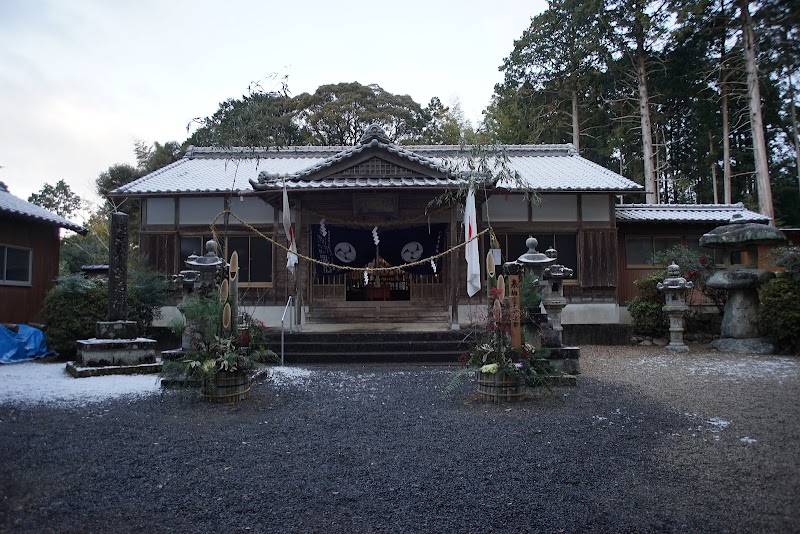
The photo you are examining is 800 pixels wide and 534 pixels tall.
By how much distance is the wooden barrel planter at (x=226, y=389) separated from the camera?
627 centimetres

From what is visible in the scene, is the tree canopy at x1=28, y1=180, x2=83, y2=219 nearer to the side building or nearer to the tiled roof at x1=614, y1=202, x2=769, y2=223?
the side building

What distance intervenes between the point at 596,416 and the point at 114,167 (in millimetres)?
24780

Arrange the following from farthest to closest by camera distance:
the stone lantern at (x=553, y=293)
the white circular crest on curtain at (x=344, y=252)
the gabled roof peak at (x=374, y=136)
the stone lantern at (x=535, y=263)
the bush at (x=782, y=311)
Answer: the white circular crest on curtain at (x=344, y=252)
the gabled roof peak at (x=374, y=136)
the bush at (x=782, y=311)
the stone lantern at (x=553, y=293)
the stone lantern at (x=535, y=263)

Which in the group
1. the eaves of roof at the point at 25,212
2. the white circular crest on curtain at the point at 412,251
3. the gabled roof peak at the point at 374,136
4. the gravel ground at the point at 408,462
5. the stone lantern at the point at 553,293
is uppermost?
the gabled roof peak at the point at 374,136

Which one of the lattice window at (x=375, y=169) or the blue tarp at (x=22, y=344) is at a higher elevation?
the lattice window at (x=375, y=169)

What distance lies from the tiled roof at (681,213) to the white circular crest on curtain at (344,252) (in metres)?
6.97

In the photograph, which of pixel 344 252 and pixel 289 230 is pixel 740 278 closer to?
pixel 344 252

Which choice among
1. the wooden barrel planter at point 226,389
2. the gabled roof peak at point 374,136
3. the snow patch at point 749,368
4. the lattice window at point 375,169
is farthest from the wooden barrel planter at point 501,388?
the gabled roof peak at point 374,136

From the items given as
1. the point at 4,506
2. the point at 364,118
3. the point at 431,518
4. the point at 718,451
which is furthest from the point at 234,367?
the point at 364,118

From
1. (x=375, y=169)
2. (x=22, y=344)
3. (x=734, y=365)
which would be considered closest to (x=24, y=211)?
(x=22, y=344)

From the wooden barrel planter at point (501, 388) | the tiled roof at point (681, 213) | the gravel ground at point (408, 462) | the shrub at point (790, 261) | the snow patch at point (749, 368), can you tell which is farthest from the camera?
the tiled roof at point (681, 213)

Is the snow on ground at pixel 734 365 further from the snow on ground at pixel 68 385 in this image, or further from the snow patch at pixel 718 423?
the snow on ground at pixel 68 385

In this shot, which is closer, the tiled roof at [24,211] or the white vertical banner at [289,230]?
the white vertical banner at [289,230]

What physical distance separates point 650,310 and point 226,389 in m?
9.65
